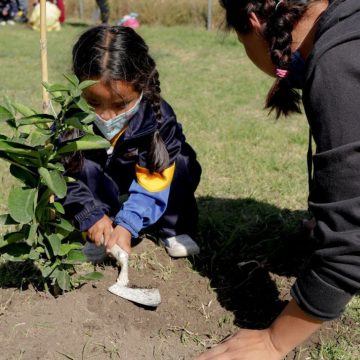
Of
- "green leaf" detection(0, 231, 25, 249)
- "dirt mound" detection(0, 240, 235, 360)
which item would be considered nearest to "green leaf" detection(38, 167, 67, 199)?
"green leaf" detection(0, 231, 25, 249)

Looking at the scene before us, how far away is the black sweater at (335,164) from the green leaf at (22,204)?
71 cm

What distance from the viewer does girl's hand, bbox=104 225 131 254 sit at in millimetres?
1938

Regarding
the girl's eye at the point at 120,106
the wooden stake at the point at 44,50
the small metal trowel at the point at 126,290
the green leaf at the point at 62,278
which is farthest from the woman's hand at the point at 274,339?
the girl's eye at the point at 120,106

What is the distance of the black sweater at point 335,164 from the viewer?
1203mm

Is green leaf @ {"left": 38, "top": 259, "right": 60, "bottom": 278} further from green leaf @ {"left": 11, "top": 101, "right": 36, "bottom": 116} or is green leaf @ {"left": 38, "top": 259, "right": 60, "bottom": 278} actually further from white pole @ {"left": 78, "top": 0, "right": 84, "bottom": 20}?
white pole @ {"left": 78, "top": 0, "right": 84, "bottom": 20}

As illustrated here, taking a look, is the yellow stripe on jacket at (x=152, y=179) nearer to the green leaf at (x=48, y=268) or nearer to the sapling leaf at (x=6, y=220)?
the green leaf at (x=48, y=268)

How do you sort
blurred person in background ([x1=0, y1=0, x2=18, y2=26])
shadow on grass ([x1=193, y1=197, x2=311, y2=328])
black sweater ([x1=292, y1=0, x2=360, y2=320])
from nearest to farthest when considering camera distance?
black sweater ([x1=292, y1=0, x2=360, y2=320]), shadow on grass ([x1=193, y1=197, x2=311, y2=328]), blurred person in background ([x1=0, y1=0, x2=18, y2=26])

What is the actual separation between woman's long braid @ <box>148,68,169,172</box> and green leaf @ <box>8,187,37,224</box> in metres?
0.69

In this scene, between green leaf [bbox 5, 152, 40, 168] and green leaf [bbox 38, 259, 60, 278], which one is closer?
green leaf [bbox 5, 152, 40, 168]

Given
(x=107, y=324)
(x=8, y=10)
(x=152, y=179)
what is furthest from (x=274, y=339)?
(x=8, y=10)

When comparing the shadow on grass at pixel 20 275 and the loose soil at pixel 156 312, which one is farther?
the shadow on grass at pixel 20 275

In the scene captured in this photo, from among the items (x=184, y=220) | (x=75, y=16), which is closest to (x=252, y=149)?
(x=184, y=220)

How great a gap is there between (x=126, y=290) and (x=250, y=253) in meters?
0.59

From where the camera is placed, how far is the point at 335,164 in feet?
4.01
